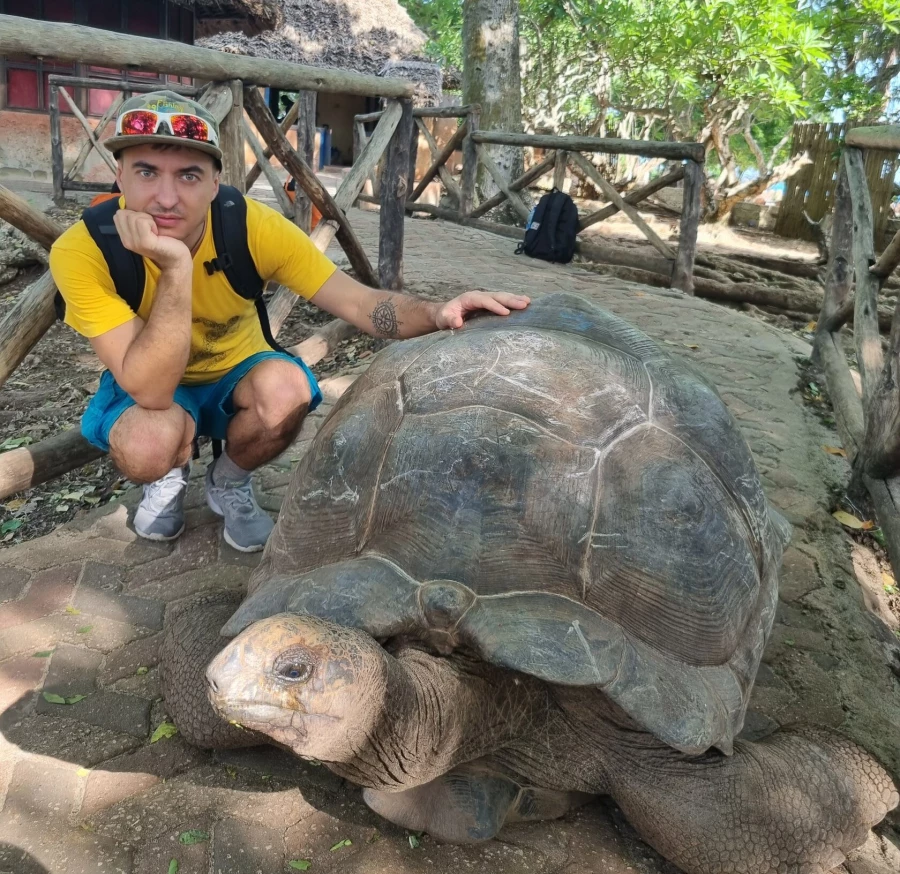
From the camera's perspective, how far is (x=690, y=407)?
192 cm

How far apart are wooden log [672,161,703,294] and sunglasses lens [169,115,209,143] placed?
5570 millimetres

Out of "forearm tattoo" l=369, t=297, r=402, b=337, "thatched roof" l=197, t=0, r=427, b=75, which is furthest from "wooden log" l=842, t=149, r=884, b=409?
"thatched roof" l=197, t=0, r=427, b=75

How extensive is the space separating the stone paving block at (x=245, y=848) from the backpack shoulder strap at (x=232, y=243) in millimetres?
1526

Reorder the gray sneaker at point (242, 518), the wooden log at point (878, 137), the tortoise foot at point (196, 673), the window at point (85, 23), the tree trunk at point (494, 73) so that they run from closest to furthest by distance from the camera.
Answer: the tortoise foot at point (196, 673), the gray sneaker at point (242, 518), the wooden log at point (878, 137), the tree trunk at point (494, 73), the window at point (85, 23)

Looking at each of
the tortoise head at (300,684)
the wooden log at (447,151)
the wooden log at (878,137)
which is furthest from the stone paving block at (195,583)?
the wooden log at (447,151)

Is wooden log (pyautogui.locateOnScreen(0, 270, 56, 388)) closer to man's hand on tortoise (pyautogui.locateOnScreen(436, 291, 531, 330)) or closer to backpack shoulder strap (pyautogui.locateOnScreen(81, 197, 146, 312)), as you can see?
backpack shoulder strap (pyautogui.locateOnScreen(81, 197, 146, 312))

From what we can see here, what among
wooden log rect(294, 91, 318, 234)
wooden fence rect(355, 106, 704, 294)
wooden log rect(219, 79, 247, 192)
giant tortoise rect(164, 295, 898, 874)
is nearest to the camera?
giant tortoise rect(164, 295, 898, 874)

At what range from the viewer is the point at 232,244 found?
7.67 ft

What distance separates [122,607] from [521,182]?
773 centimetres

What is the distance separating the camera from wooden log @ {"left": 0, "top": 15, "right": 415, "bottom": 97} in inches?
86.7

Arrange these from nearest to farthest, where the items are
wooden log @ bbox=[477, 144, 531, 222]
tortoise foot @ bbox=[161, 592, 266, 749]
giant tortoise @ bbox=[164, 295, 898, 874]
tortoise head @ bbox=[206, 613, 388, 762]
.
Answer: tortoise head @ bbox=[206, 613, 388, 762]
giant tortoise @ bbox=[164, 295, 898, 874]
tortoise foot @ bbox=[161, 592, 266, 749]
wooden log @ bbox=[477, 144, 531, 222]

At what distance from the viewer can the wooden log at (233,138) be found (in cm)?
307

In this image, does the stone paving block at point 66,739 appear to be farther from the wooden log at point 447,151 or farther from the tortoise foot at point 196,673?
the wooden log at point 447,151

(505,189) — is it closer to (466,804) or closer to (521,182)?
(521,182)
